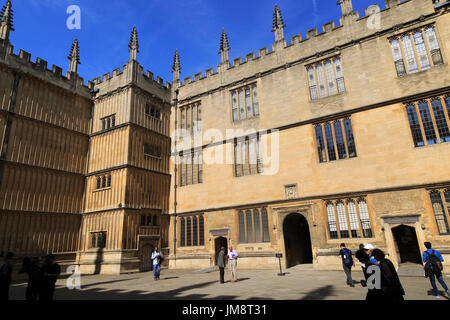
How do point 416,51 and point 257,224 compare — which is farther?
point 257,224

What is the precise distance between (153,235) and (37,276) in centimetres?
1401

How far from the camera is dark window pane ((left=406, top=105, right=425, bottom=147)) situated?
15.5 m

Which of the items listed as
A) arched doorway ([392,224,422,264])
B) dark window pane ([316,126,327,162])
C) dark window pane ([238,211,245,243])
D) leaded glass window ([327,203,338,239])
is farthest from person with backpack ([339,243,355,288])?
dark window pane ([238,211,245,243])

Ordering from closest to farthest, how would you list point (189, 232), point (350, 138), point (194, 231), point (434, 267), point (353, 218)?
point (434, 267) < point (353, 218) < point (350, 138) < point (194, 231) < point (189, 232)

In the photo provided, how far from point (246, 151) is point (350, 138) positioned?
7110mm

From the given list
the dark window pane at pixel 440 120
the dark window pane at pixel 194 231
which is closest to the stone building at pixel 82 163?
the dark window pane at pixel 194 231

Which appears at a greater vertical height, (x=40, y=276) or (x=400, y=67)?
(x=400, y=67)

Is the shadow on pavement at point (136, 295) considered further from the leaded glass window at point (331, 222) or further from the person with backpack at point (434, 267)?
the leaded glass window at point (331, 222)

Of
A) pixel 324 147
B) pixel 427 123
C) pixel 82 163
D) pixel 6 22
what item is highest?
pixel 6 22

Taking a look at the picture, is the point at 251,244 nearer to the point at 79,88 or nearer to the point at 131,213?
the point at 131,213

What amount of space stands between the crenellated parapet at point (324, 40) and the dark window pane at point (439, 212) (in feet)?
32.6

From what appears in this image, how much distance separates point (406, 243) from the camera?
51.7 feet

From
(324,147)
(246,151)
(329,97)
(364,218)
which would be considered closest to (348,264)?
(364,218)

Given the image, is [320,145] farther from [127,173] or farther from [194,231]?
[127,173]
